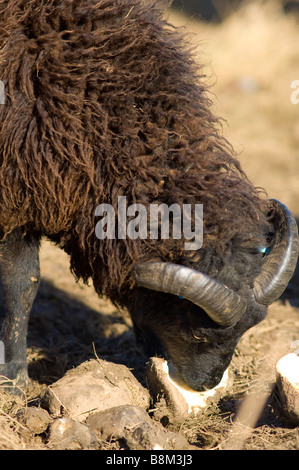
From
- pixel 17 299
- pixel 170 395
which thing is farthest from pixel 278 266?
pixel 17 299

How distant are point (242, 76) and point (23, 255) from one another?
1149 cm

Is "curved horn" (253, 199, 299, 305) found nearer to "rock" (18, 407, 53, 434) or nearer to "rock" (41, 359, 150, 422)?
"rock" (41, 359, 150, 422)

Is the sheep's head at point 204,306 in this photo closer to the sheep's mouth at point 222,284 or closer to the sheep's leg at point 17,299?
the sheep's mouth at point 222,284

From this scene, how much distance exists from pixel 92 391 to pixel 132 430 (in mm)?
456

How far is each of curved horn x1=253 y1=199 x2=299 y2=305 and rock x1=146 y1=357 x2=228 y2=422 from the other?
2.82 feet

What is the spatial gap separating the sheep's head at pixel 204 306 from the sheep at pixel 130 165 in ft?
0.03

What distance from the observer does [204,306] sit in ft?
11.3

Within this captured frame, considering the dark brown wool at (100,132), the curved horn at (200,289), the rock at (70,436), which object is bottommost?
the rock at (70,436)

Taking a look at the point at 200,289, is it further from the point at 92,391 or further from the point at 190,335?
the point at 92,391

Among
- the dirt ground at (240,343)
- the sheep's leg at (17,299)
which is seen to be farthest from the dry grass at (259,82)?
the sheep's leg at (17,299)

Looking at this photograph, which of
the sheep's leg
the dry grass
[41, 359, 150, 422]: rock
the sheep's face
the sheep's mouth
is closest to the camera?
the sheep's mouth

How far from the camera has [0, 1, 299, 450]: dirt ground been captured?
3.73 metres

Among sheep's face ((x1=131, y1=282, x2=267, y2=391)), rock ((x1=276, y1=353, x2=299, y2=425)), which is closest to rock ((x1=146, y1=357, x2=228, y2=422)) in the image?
sheep's face ((x1=131, y1=282, x2=267, y2=391))

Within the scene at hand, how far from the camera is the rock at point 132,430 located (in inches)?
130
